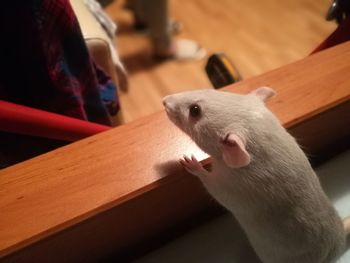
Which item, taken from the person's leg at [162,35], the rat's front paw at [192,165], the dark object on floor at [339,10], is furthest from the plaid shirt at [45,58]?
the person's leg at [162,35]

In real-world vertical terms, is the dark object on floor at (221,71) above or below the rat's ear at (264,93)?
below

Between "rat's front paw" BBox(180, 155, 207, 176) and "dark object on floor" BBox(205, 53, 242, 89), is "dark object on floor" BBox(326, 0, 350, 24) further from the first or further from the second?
"rat's front paw" BBox(180, 155, 207, 176)

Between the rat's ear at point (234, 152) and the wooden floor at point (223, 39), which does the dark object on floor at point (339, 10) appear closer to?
the rat's ear at point (234, 152)

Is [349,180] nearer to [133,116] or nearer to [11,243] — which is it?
[11,243]

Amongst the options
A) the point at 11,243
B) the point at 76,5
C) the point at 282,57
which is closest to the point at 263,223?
the point at 11,243

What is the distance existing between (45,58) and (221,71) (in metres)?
0.46

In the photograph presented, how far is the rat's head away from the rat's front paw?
25 millimetres

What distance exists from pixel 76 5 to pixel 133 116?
77cm

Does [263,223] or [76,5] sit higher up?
[76,5]

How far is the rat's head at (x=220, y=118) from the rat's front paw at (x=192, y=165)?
1.0 inches

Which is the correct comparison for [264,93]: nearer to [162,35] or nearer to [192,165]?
[192,165]

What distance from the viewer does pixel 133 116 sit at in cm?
159

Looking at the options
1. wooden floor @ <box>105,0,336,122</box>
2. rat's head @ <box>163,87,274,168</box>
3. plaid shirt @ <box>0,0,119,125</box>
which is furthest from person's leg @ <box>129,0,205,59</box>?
rat's head @ <box>163,87,274,168</box>

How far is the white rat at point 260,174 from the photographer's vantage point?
1.78ft
